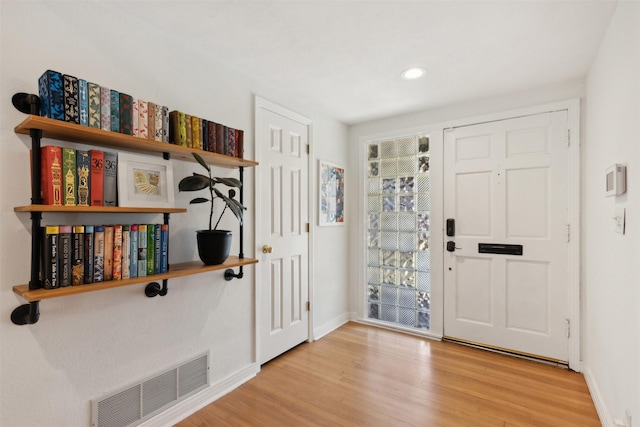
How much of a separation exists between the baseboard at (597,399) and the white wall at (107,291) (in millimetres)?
2258

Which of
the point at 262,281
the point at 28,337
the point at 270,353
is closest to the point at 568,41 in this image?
the point at 262,281

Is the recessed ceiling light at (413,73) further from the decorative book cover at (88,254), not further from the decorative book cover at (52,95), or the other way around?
the decorative book cover at (88,254)

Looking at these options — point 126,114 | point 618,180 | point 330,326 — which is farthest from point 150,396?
point 618,180

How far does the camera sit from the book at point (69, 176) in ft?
4.23

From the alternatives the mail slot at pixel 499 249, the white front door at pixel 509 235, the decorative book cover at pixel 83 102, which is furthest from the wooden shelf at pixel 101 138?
the mail slot at pixel 499 249

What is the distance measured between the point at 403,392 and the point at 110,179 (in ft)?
7.34

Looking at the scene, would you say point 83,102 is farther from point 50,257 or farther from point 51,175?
point 50,257

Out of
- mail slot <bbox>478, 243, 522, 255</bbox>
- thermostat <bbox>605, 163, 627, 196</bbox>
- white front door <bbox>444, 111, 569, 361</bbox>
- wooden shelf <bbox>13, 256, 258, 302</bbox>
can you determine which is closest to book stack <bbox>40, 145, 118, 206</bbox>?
wooden shelf <bbox>13, 256, 258, 302</bbox>

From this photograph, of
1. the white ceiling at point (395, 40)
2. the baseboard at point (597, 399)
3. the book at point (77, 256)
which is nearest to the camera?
the book at point (77, 256)

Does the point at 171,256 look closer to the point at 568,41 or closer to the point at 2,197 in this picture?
the point at 2,197

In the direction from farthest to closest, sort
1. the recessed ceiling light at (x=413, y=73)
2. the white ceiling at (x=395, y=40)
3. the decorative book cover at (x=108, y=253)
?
the recessed ceiling light at (x=413, y=73), the white ceiling at (x=395, y=40), the decorative book cover at (x=108, y=253)

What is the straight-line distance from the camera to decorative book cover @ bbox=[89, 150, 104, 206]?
1.38 meters

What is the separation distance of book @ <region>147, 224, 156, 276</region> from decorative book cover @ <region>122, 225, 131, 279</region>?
9cm

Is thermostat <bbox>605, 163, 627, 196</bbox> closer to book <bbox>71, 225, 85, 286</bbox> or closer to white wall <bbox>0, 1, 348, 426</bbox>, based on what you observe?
white wall <bbox>0, 1, 348, 426</bbox>
